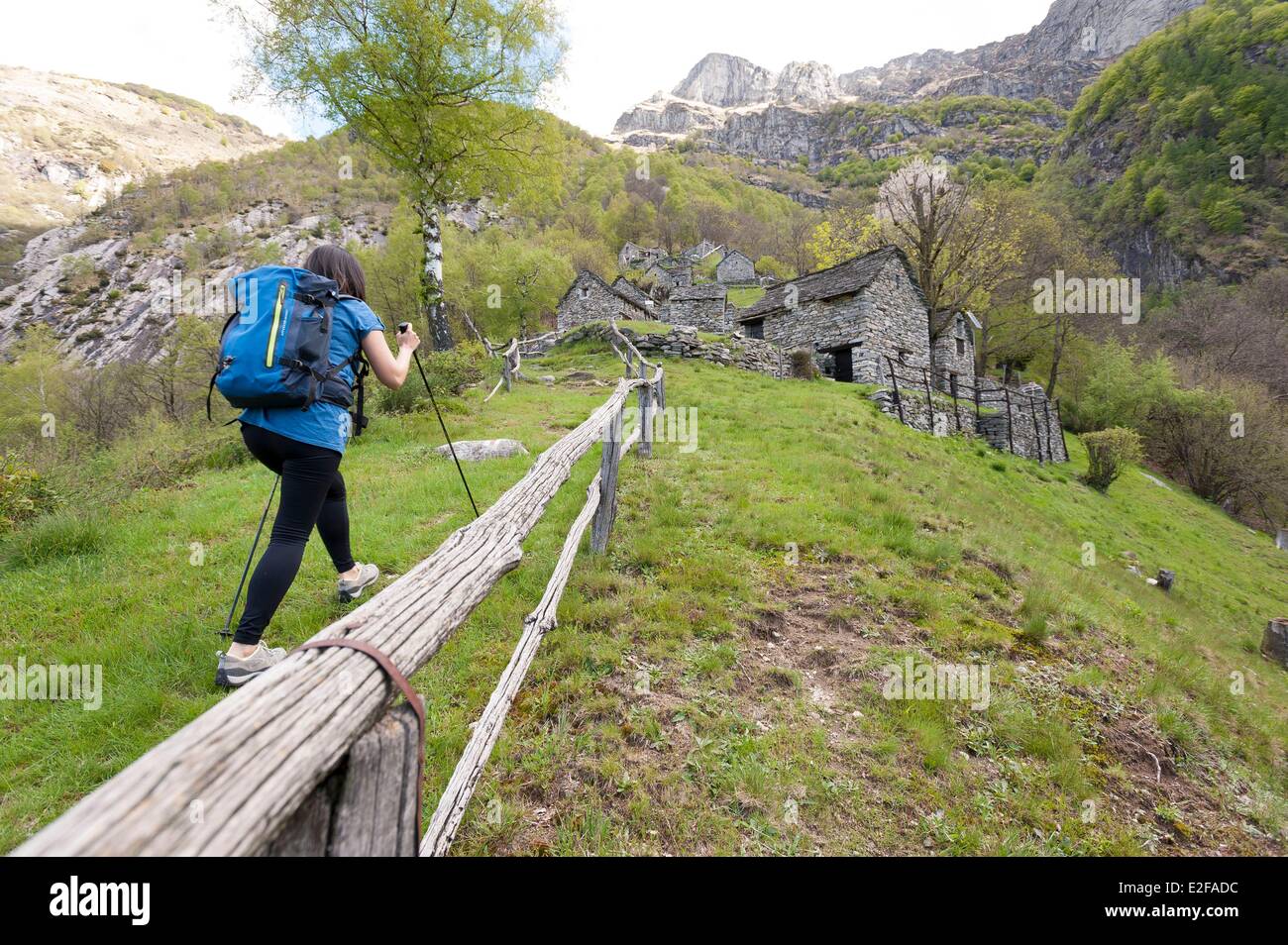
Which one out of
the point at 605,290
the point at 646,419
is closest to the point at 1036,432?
the point at 646,419

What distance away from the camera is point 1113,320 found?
116 ft

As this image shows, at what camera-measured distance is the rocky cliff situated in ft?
407

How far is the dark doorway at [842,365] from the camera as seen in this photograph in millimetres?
20913

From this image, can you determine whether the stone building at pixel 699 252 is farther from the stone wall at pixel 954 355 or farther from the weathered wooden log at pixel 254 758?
the weathered wooden log at pixel 254 758

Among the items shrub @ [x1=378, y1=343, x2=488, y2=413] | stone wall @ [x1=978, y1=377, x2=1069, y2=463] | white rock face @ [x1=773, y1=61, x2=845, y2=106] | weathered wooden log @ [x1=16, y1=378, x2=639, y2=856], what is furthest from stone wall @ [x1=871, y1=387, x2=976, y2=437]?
white rock face @ [x1=773, y1=61, x2=845, y2=106]

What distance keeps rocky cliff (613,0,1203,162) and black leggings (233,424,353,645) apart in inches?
6671

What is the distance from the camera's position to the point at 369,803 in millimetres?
1031

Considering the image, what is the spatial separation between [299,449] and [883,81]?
805ft

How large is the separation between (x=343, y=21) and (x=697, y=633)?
16995 mm

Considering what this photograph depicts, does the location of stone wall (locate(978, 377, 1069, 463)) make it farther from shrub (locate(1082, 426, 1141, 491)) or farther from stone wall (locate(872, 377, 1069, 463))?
shrub (locate(1082, 426, 1141, 491))

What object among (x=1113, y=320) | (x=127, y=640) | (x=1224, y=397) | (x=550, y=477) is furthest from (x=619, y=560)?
(x=1113, y=320)

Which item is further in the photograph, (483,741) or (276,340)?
(276,340)

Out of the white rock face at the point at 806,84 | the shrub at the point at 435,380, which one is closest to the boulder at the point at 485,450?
the shrub at the point at 435,380

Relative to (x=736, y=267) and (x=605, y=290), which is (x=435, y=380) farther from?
(x=736, y=267)
